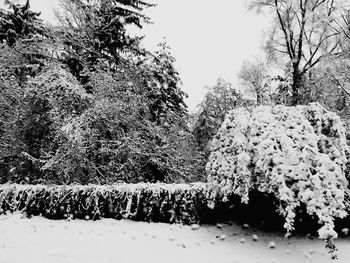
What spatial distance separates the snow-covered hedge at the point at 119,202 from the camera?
7305mm

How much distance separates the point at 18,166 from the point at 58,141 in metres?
2.34

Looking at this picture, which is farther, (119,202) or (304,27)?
(304,27)

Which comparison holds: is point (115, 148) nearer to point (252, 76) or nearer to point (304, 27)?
point (304, 27)

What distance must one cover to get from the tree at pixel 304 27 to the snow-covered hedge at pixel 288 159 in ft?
31.0

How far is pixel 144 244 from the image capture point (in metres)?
5.79

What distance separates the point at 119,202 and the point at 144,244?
2016mm

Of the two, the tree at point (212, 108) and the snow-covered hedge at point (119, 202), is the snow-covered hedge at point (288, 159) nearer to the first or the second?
the snow-covered hedge at point (119, 202)

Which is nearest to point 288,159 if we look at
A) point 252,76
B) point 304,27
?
point 304,27

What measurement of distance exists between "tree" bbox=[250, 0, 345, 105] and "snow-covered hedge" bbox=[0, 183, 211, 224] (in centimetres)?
998

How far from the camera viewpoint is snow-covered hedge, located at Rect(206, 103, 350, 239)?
5238mm

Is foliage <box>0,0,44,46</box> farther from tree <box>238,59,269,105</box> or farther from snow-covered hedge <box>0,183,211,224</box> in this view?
snow-covered hedge <box>0,183,211,224</box>

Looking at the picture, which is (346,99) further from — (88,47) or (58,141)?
(58,141)

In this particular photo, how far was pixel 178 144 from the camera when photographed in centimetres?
1471

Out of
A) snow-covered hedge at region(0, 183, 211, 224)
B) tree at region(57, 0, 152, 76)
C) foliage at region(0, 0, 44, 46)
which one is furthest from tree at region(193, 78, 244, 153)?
snow-covered hedge at region(0, 183, 211, 224)
